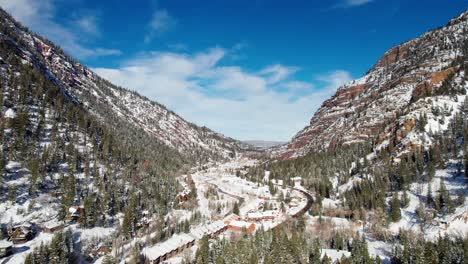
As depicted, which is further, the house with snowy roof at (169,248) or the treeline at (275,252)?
the house with snowy roof at (169,248)

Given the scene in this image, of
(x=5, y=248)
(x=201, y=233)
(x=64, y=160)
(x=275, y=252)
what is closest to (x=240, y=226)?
(x=201, y=233)

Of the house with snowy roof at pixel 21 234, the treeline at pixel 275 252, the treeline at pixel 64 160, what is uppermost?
the treeline at pixel 64 160

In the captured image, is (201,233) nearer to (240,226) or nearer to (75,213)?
(240,226)

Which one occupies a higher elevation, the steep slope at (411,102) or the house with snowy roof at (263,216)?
the steep slope at (411,102)

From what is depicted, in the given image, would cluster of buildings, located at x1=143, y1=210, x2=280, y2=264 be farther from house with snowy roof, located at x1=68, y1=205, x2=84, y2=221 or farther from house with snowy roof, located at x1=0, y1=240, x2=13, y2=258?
house with snowy roof, located at x1=0, y1=240, x2=13, y2=258

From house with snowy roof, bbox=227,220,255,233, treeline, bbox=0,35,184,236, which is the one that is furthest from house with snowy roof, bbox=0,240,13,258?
house with snowy roof, bbox=227,220,255,233

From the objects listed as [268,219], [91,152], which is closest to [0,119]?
[91,152]

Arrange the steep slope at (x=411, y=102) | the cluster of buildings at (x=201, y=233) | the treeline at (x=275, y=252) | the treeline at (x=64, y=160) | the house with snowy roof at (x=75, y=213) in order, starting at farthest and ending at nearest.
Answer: the steep slope at (x=411, y=102), the treeline at (x=64, y=160), the house with snowy roof at (x=75, y=213), the cluster of buildings at (x=201, y=233), the treeline at (x=275, y=252)

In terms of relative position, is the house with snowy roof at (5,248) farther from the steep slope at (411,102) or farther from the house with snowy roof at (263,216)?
the steep slope at (411,102)

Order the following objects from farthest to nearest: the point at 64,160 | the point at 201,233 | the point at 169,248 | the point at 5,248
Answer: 1. the point at 64,160
2. the point at 201,233
3. the point at 169,248
4. the point at 5,248

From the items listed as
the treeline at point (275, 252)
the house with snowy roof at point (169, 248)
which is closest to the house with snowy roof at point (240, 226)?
the house with snowy roof at point (169, 248)

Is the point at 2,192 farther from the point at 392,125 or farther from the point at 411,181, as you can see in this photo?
the point at 392,125
